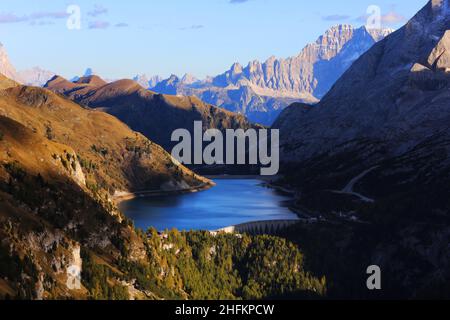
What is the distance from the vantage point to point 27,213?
16200 centimetres

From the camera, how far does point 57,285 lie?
463 ft

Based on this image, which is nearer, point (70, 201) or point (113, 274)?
point (113, 274)
